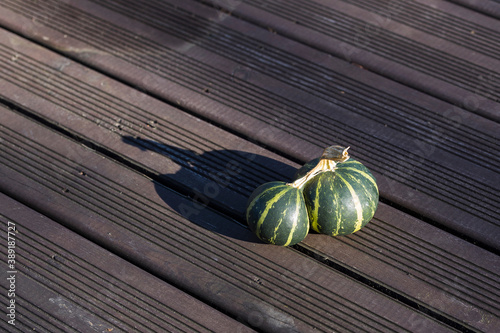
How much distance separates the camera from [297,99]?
304cm

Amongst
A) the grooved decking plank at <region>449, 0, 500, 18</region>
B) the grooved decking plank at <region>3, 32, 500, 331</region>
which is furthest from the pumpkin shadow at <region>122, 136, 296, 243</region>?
the grooved decking plank at <region>449, 0, 500, 18</region>

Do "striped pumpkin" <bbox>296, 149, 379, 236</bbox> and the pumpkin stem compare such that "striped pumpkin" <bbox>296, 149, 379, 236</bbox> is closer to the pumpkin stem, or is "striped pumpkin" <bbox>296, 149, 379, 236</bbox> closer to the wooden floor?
the pumpkin stem

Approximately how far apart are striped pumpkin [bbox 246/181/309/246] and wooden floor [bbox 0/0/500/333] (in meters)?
0.12

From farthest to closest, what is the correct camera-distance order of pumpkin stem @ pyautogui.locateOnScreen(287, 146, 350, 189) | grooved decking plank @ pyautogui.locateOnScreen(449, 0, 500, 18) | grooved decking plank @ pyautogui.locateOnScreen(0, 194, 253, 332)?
grooved decking plank @ pyautogui.locateOnScreen(449, 0, 500, 18) < pumpkin stem @ pyautogui.locateOnScreen(287, 146, 350, 189) < grooved decking plank @ pyautogui.locateOnScreen(0, 194, 253, 332)

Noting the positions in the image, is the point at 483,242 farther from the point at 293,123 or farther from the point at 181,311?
the point at 181,311

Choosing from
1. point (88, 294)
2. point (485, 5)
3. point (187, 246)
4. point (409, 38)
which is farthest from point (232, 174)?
point (485, 5)

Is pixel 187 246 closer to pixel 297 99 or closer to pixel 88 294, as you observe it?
pixel 88 294

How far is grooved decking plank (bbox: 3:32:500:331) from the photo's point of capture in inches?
91.7

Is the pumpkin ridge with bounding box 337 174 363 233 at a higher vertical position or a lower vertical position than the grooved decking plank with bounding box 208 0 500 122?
lower

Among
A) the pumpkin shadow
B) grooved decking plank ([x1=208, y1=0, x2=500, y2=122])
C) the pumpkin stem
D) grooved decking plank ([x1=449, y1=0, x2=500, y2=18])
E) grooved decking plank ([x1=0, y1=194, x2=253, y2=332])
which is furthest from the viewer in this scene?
grooved decking plank ([x1=449, y1=0, x2=500, y2=18])

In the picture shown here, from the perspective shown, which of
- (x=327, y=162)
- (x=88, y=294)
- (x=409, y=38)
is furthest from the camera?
(x=409, y=38)

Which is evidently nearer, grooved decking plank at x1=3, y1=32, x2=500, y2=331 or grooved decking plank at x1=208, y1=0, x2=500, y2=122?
grooved decking plank at x1=3, y1=32, x2=500, y2=331

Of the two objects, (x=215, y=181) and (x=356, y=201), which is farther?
(x=215, y=181)

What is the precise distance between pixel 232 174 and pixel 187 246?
0.47 meters
